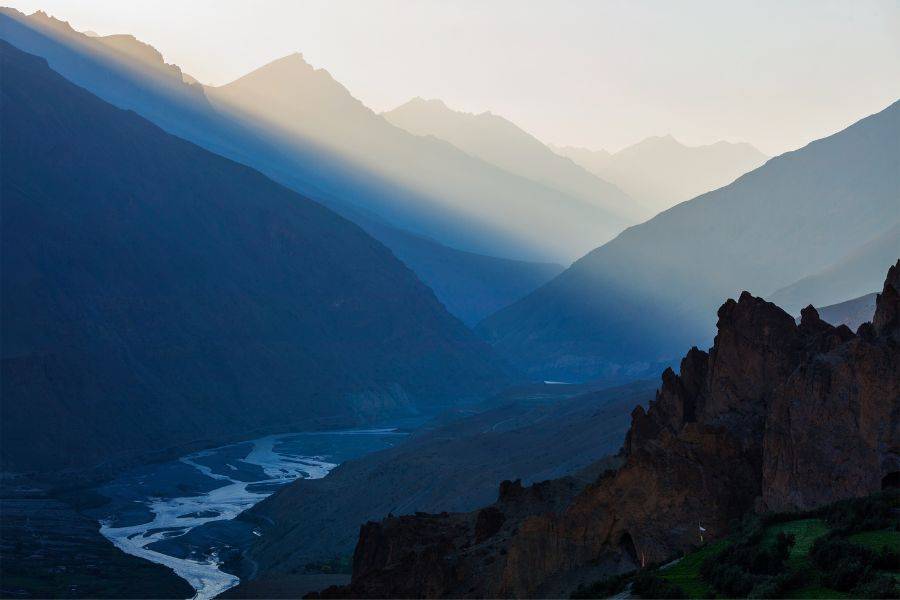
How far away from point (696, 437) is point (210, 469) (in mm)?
79470

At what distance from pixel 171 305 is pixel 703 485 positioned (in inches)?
4514

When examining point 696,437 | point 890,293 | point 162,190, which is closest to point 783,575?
point 696,437

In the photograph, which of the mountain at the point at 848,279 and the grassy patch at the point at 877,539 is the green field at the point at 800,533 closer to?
the grassy patch at the point at 877,539

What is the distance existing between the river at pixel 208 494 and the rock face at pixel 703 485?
30.1 metres

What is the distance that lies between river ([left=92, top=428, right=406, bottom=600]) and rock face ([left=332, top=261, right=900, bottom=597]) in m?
30.1

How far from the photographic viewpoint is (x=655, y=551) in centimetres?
3070

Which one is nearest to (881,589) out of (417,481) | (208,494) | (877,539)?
(877,539)

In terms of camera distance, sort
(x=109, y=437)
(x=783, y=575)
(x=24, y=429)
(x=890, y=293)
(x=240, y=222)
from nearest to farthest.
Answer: (x=783, y=575)
(x=890, y=293)
(x=24, y=429)
(x=109, y=437)
(x=240, y=222)

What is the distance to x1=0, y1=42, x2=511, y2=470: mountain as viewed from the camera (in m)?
113

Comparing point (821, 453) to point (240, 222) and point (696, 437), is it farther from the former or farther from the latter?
point (240, 222)

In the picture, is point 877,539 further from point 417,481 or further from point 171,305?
point 171,305

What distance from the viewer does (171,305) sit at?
139m

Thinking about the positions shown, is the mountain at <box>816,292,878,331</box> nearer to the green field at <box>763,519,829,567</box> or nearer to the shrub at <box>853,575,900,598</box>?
the green field at <box>763,519,829,567</box>

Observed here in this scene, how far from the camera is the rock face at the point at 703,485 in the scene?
29.7 m
